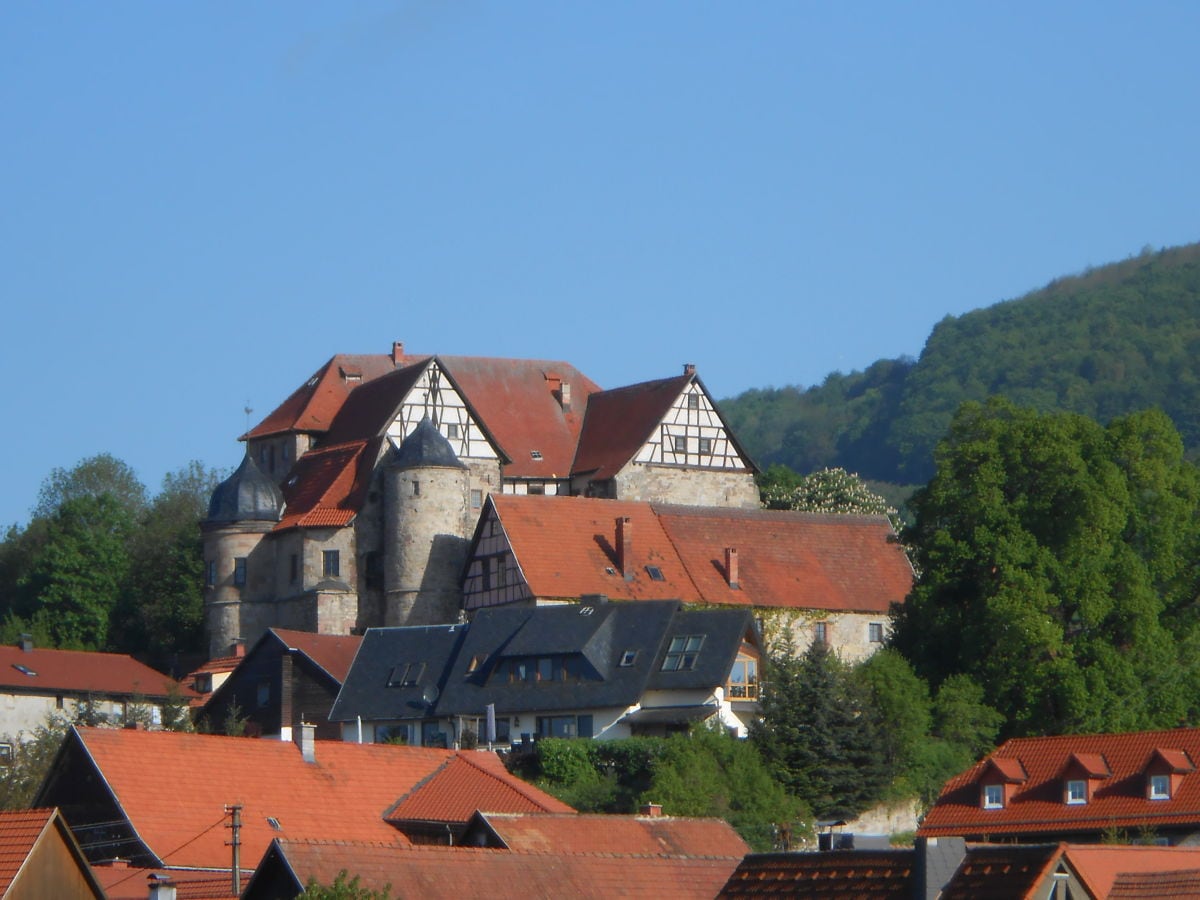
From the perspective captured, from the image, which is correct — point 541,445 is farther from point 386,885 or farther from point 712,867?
point 386,885

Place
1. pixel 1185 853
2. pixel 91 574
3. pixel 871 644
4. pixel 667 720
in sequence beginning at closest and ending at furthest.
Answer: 1. pixel 1185 853
2. pixel 667 720
3. pixel 871 644
4. pixel 91 574

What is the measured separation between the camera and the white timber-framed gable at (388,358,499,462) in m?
77.4

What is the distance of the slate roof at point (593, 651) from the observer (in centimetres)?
6012

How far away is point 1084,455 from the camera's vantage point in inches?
2394

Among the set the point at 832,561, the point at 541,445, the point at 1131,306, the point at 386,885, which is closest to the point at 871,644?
the point at 832,561

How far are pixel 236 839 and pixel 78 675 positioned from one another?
35.4 metres

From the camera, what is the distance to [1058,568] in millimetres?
59094

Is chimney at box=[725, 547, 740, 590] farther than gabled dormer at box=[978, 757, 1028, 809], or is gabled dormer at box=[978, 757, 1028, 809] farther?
chimney at box=[725, 547, 740, 590]

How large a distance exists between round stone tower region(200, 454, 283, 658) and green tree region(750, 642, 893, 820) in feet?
81.3

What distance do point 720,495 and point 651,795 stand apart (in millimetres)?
27468

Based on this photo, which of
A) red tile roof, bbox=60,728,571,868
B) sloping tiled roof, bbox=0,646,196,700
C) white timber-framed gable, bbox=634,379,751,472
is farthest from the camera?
white timber-framed gable, bbox=634,379,751,472

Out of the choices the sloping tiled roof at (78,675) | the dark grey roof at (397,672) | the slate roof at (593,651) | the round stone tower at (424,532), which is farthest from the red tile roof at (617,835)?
the sloping tiled roof at (78,675)

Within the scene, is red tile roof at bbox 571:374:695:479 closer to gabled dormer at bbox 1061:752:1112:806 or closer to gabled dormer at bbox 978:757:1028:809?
gabled dormer at bbox 978:757:1028:809

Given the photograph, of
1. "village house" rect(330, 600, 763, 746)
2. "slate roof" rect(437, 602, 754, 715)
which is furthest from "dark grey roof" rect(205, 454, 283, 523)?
"slate roof" rect(437, 602, 754, 715)
